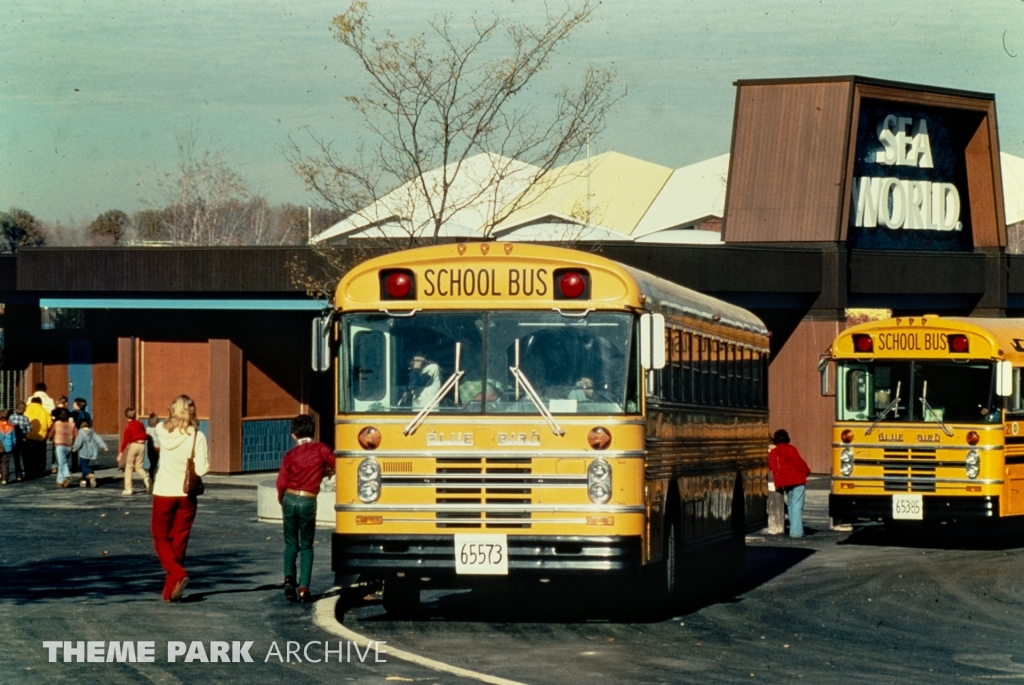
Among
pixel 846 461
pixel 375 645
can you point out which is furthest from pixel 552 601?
pixel 846 461

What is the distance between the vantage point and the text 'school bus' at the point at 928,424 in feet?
74.2

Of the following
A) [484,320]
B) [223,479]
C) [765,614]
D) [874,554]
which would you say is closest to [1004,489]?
[874,554]

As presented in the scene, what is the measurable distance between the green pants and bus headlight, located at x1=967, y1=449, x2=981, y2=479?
10030 millimetres

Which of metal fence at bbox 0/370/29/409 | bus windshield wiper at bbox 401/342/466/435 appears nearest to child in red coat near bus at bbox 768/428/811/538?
bus windshield wiper at bbox 401/342/466/435

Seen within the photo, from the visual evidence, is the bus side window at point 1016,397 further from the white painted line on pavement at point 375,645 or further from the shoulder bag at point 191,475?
the shoulder bag at point 191,475

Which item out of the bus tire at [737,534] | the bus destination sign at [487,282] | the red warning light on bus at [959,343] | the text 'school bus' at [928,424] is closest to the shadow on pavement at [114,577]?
the bus destination sign at [487,282]

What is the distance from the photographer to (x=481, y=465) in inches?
563

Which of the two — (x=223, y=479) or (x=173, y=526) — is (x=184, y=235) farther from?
(x=173, y=526)

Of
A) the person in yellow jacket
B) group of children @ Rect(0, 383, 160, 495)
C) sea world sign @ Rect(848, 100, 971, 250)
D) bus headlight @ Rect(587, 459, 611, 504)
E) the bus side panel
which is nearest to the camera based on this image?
bus headlight @ Rect(587, 459, 611, 504)

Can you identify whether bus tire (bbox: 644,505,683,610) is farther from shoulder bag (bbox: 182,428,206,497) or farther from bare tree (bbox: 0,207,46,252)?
bare tree (bbox: 0,207,46,252)

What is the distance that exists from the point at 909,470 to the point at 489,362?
1014 cm

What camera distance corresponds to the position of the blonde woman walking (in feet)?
50.9

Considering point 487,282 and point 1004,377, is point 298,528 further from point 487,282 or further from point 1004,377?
point 1004,377

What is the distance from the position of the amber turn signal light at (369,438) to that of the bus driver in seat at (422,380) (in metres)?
0.36
